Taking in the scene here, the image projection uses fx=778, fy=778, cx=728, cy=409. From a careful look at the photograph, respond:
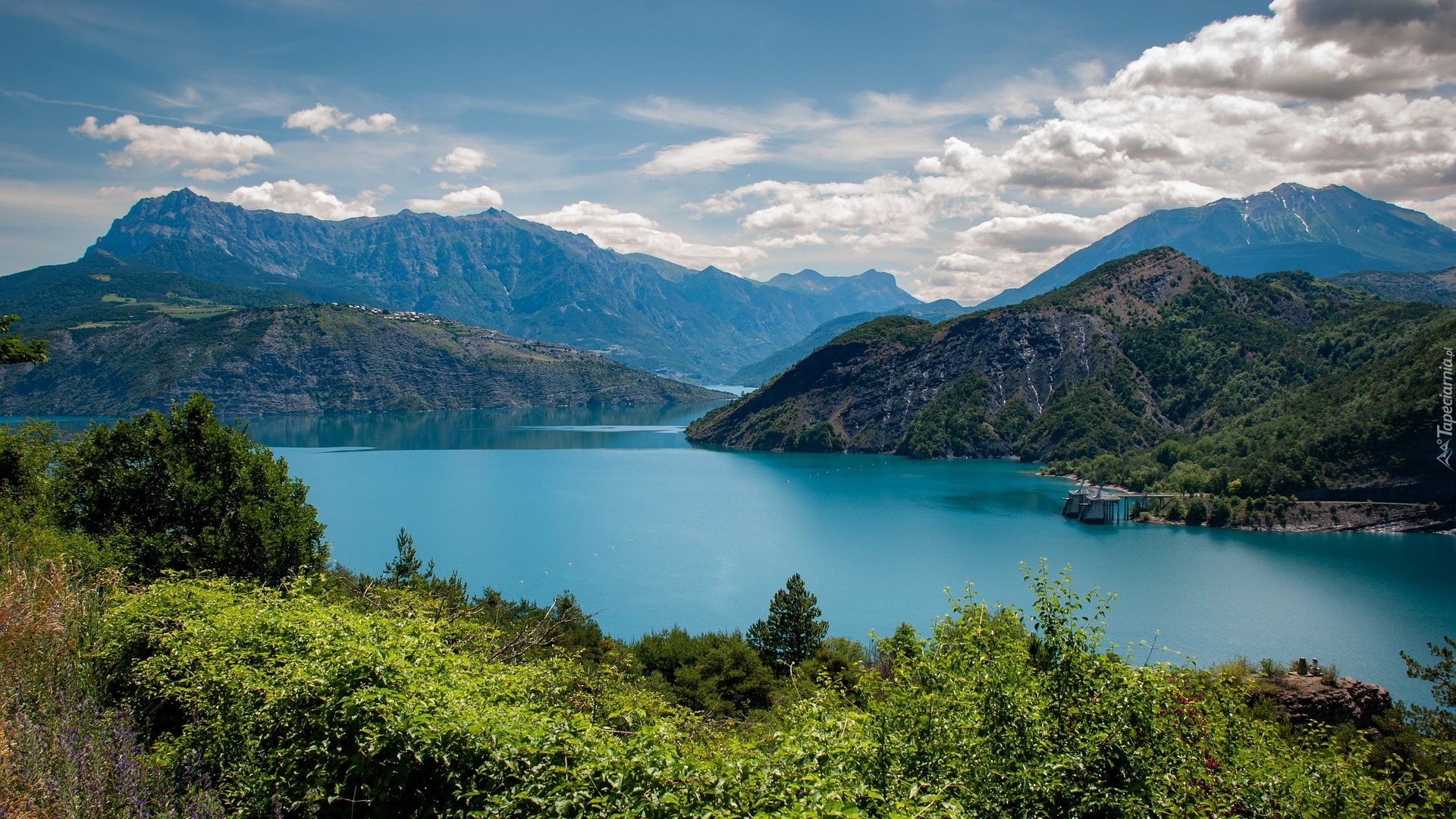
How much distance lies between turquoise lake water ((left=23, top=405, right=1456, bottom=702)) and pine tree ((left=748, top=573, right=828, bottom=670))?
8727 mm

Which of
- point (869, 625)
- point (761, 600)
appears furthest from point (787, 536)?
point (869, 625)

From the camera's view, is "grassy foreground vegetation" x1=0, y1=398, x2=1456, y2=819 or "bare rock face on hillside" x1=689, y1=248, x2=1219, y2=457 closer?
"grassy foreground vegetation" x1=0, y1=398, x2=1456, y2=819

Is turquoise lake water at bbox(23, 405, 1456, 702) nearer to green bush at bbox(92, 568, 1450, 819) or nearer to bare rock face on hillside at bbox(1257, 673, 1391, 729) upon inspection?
bare rock face on hillside at bbox(1257, 673, 1391, 729)

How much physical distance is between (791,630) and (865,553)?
98.3ft

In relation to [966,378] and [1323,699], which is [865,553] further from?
[966,378]

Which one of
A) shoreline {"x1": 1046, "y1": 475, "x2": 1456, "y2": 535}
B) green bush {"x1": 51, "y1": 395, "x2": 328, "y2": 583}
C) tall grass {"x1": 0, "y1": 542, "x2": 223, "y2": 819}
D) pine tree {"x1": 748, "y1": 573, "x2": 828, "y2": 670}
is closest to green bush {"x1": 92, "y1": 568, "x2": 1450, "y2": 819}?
tall grass {"x1": 0, "y1": 542, "x2": 223, "y2": 819}

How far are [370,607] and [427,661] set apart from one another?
25.9 feet

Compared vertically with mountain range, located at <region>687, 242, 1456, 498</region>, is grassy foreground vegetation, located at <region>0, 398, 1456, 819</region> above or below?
below

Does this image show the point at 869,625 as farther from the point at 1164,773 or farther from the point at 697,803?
the point at 697,803

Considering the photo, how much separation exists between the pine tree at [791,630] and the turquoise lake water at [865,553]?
8727 millimetres

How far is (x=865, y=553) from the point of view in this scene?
66375 millimetres

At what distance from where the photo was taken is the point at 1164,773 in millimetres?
8406

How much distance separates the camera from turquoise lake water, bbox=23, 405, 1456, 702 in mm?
47500

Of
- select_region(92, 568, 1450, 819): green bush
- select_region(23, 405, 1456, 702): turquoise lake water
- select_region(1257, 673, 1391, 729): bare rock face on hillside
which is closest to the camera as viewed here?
select_region(92, 568, 1450, 819): green bush
